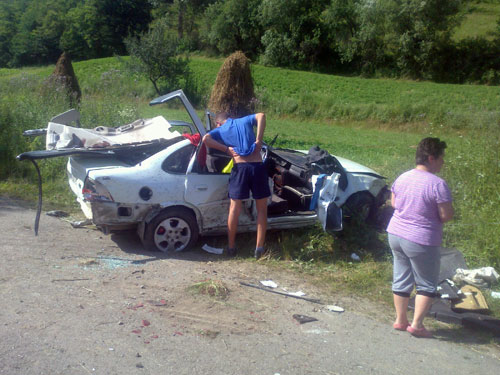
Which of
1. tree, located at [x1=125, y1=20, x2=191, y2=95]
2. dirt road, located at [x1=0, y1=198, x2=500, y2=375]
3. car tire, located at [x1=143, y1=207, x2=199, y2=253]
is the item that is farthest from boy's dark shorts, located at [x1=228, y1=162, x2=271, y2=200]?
tree, located at [x1=125, y1=20, x2=191, y2=95]

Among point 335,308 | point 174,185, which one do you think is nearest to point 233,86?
point 174,185

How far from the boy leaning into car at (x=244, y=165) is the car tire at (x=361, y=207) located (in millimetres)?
1444

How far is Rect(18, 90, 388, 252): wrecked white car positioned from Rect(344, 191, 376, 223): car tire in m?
0.02

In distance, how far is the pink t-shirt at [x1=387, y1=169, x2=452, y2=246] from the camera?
13.5 ft

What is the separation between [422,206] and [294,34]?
54034mm

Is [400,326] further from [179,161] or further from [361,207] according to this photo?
[179,161]

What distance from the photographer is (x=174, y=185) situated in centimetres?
610

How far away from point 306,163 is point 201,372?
4052 millimetres

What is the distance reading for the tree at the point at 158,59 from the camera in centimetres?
3941

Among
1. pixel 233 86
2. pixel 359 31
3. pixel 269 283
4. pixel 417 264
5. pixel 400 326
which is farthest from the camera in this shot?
pixel 359 31

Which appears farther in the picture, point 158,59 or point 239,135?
point 158,59

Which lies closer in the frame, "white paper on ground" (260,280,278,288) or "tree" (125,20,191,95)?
"white paper on ground" (260,280,278,288)

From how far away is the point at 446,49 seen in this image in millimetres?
47312

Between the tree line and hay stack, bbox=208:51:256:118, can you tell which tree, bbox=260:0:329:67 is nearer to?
the tree line
